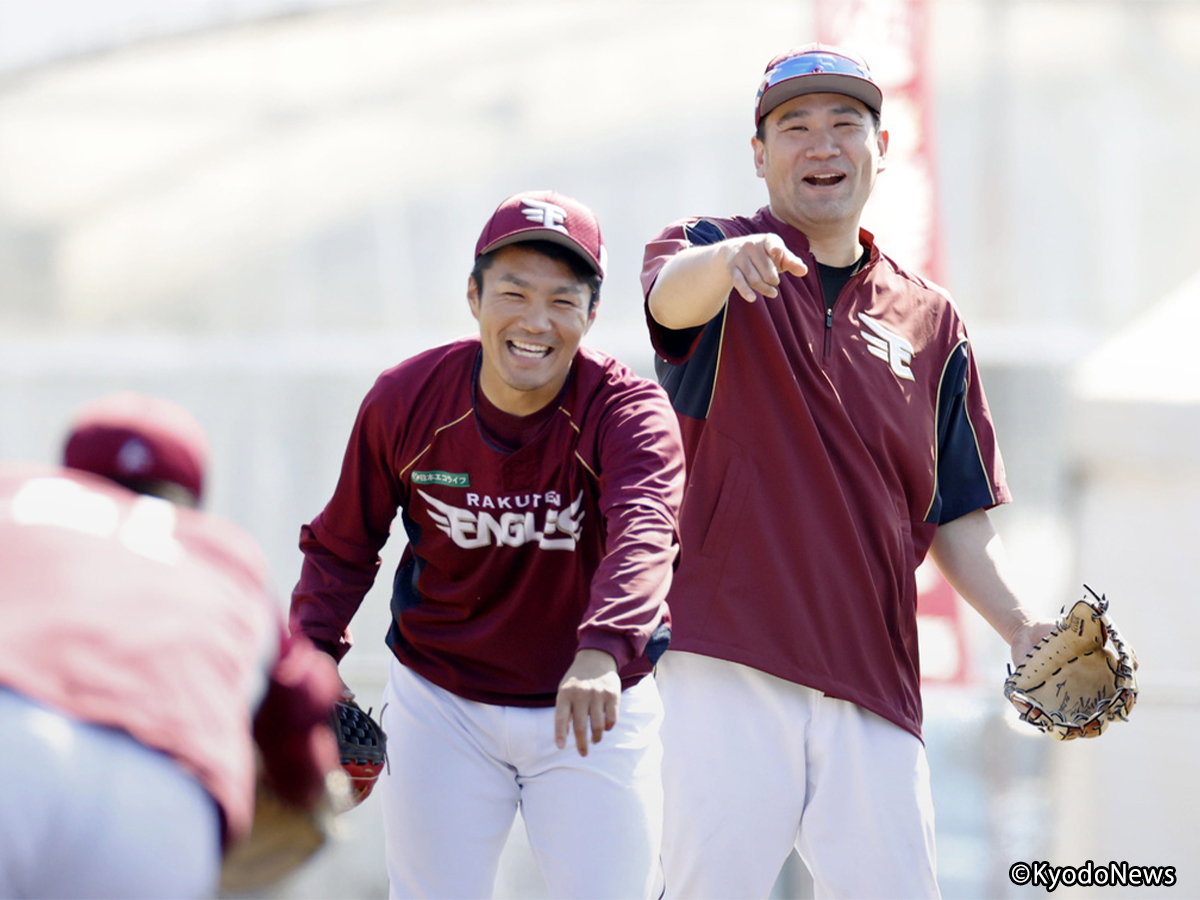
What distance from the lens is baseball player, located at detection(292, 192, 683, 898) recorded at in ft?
8.12

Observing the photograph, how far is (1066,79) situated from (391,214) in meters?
→ 2.99

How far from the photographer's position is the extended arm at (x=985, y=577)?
2.85 meters

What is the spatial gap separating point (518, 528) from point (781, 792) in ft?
2.34

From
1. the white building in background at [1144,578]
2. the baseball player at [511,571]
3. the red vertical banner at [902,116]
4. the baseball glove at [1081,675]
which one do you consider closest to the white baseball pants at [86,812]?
the baseball player at [511,571]

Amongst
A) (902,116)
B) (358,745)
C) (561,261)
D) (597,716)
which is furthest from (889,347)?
(902,116)

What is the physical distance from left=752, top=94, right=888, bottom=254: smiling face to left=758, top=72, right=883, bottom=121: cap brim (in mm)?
14

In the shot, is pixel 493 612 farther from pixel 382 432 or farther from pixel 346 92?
pixel 346 92

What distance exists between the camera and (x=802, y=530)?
8.67 ft

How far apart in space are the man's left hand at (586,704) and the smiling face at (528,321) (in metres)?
0.62

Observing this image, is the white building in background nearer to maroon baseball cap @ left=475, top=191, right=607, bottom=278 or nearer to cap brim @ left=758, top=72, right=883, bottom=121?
cap brim @ left=758, top=72, right=883, bottom=121

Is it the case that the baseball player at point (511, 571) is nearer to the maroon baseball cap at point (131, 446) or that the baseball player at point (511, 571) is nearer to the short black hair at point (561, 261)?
the short black hair at point (561, 261)

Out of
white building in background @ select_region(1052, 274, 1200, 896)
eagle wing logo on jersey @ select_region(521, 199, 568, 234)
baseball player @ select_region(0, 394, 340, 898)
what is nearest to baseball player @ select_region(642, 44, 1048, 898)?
eagle wing logo on jersey @ select_region(521, 199, 568, 234)

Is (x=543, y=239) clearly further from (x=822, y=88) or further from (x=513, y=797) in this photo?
(x=513, y=797)

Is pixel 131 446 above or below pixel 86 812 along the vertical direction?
above
